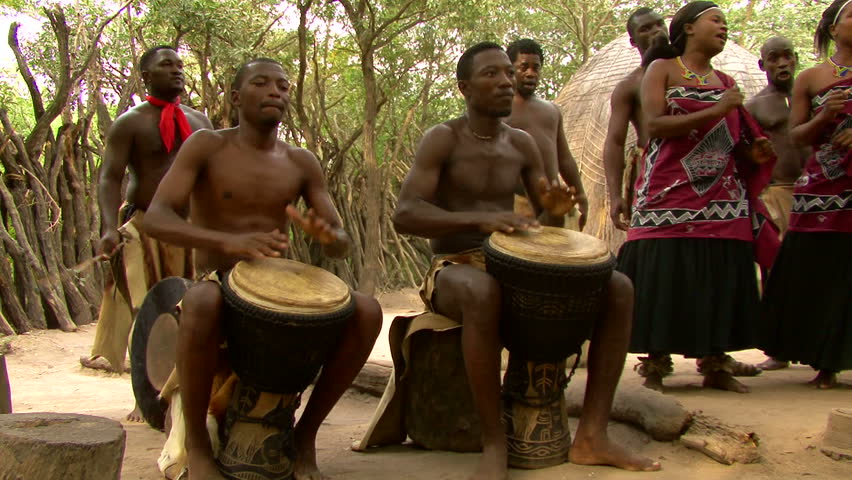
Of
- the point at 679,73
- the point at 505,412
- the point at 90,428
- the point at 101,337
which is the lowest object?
the point at 101,337

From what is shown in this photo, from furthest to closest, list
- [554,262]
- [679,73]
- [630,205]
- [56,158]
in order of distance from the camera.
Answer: [56,158], [630,205], [679,73], [554,262]

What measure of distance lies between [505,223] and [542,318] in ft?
1.26

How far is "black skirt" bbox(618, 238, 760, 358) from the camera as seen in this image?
401 centimetres

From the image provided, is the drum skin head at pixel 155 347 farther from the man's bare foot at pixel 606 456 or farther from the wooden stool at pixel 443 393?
the man's bare foot at pixel 606 456

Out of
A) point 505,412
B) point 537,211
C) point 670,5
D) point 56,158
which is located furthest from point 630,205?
point 670,5

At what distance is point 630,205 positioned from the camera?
4812mm

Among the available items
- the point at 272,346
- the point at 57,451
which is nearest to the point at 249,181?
A: the point at 272,346

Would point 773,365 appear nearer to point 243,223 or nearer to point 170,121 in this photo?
point 243,223

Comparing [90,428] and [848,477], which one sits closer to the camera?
[90,428]

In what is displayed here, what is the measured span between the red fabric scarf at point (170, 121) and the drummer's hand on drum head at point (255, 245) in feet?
6.67

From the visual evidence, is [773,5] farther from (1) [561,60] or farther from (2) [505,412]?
(2) [505,412]

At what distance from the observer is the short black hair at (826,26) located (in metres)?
4.28

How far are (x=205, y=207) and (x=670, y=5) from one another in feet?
43.7

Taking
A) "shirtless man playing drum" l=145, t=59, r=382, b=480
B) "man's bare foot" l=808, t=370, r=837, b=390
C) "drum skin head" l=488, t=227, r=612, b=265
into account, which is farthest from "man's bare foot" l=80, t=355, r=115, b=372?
"man's bare foot" l=808, t=370, r=837, b=390
